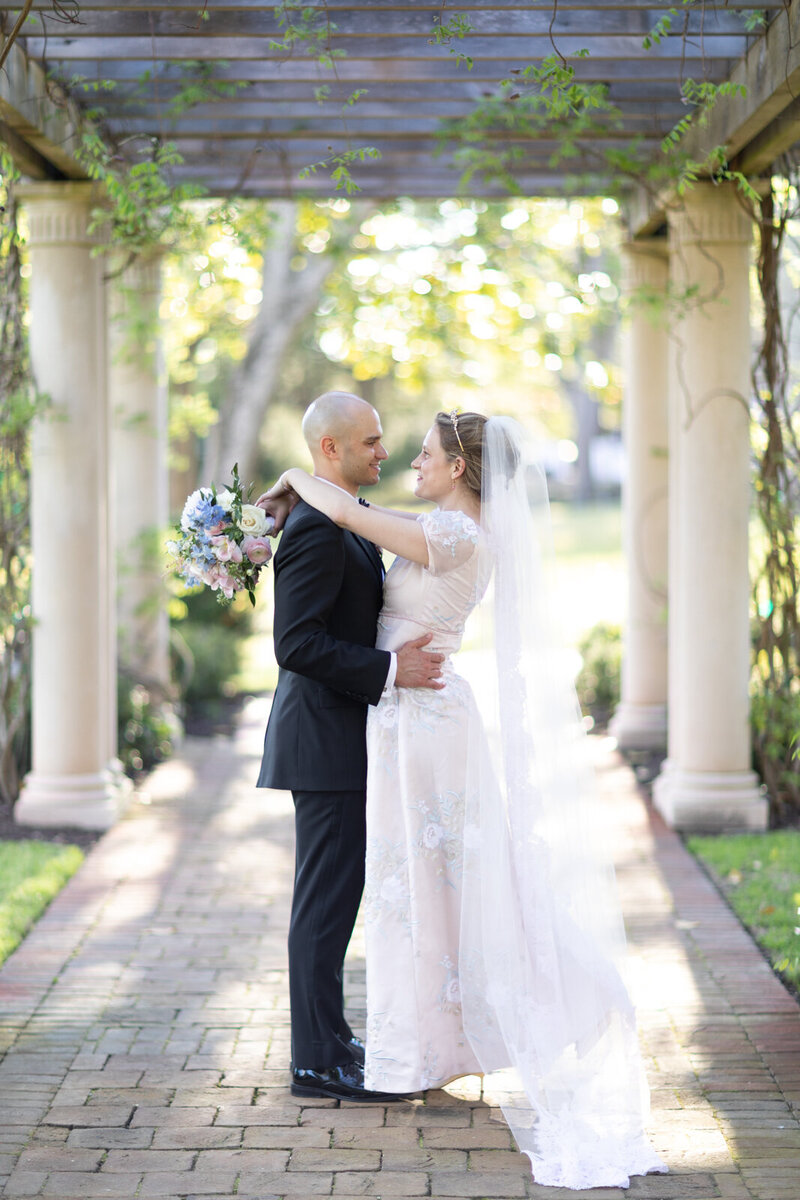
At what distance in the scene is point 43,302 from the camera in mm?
7254

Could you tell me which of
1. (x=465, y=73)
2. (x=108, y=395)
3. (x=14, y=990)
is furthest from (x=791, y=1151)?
(x=108, y=395)

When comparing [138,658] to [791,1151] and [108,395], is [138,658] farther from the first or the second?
[791,1151]

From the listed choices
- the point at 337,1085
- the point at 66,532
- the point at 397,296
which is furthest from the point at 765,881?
the point at 397,296

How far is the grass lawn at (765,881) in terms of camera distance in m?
5.40

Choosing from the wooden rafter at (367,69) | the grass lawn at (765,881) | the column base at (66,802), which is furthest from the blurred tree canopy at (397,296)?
the grass lawn at (765,881)

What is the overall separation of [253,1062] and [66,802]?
3.26 m

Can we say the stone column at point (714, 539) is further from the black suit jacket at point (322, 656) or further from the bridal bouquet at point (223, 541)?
the bridal bouquet at point (223, 541)

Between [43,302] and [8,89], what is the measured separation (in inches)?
76.6

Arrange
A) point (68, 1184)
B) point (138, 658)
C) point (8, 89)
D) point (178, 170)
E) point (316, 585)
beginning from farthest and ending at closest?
point (138, 658) < point (178, 170) < point (8, 89) < point (316, 585) < point (68, 1184)

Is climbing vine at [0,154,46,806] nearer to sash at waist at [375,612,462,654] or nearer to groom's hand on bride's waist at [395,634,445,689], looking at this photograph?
sash at waist at [375,612,462,654]

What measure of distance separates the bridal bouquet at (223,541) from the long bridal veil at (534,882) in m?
0.70

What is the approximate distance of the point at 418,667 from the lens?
3.99m

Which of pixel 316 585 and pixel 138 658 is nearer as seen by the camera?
pixel 316 585

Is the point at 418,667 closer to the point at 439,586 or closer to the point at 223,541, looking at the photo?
the point at 439,586
